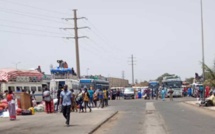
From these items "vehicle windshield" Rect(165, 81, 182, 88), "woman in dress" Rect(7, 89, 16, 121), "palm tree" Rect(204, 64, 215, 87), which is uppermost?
"palm tree" Rect(204, 64, 215, 87)

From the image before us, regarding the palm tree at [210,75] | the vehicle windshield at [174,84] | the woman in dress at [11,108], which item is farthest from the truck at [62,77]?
the vehicle windshield at [174,84]

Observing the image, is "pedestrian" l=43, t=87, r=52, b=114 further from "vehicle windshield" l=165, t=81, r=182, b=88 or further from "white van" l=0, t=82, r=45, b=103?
"vehicle windshield" l=165, t=81, r=182, b=88

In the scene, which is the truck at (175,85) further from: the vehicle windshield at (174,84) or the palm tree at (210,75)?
the palm tree at (210,75)

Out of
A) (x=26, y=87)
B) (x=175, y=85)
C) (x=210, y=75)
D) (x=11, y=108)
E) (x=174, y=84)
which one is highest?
(x=210, y=75)

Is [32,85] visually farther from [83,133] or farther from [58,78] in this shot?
[83,133]

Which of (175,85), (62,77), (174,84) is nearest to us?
(62,77)

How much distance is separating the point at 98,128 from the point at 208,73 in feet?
59.0

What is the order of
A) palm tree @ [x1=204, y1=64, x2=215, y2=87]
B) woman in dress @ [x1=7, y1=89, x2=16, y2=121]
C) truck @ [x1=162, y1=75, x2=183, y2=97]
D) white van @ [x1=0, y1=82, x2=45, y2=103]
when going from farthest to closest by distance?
truck @ [x1=162, y1=75, x2=183, y2=97] → white van @ [x1=0, y1=82, x2=45, y2=103] → palm tree @ [x1=204, y1=64, x2=215, y2=87] → woman in dress @ [x1=7, y1=89, x2=16, y2=121]

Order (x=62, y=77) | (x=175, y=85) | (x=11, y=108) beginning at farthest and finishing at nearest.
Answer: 1. (x=175, y=85)
2. (x=62, y=77)
3. (x=11, y=108)

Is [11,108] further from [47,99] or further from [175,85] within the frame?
[175,85]

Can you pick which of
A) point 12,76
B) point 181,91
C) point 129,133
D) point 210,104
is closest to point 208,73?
point 210,104

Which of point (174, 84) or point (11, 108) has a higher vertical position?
point (174, 84)

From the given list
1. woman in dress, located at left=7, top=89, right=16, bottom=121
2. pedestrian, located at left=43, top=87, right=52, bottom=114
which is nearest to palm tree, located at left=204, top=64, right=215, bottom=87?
pedestrian, located at left=43, top=87, right=52, bottom=114

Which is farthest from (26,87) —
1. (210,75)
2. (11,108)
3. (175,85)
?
(175,85)
